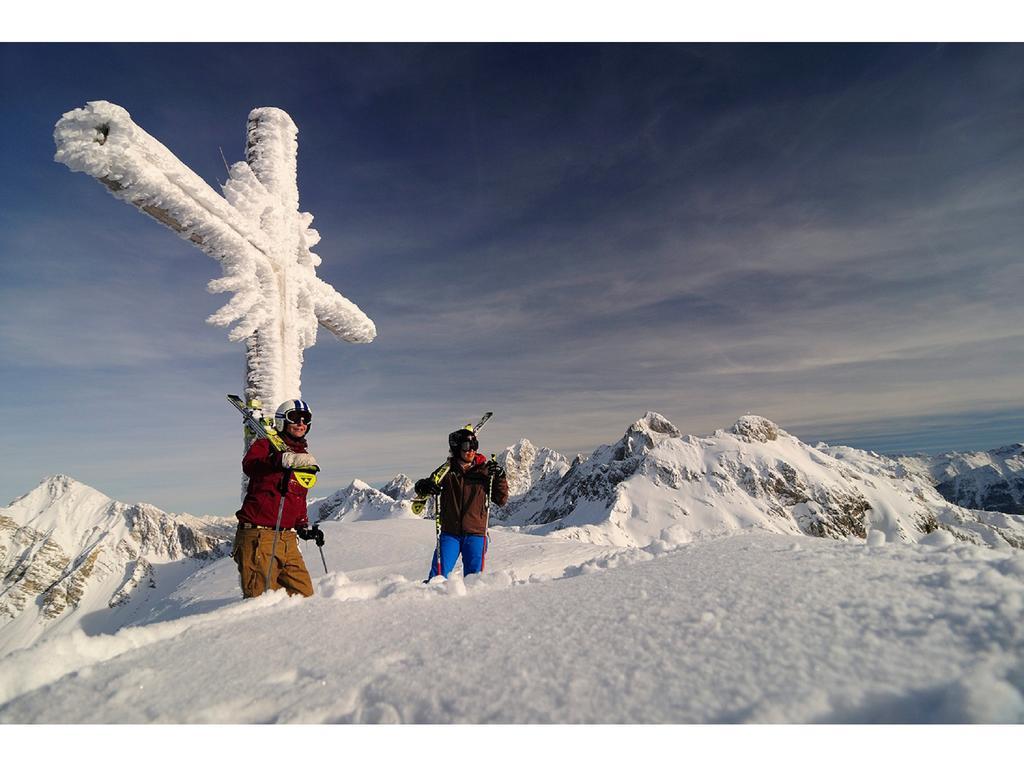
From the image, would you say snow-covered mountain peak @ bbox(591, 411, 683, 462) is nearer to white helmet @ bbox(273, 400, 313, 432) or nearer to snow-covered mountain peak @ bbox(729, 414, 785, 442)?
snow-covered mountain peak @ bbox(729, 414, 785, 442)

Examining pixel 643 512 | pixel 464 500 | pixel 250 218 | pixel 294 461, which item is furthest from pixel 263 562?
pixel 643 512

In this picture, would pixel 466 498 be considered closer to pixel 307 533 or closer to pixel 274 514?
pixel 307 533

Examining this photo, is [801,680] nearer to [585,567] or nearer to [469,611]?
[469,611]

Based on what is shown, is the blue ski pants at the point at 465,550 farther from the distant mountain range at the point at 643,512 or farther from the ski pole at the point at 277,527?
the distant mountain range at the point at 643,512

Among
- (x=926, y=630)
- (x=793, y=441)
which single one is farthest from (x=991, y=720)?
(x=793, y=441)

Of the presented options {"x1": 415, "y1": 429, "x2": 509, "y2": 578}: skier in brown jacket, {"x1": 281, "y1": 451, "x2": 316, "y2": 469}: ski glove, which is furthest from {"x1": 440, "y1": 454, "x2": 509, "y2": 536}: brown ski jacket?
{"x1": 281, "y1": 451, "x2": 316, "y2": 469}: ski glove

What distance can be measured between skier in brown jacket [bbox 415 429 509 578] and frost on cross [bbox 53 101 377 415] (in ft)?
8.83

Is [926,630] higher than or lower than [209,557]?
higher

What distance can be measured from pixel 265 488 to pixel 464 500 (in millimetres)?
2808

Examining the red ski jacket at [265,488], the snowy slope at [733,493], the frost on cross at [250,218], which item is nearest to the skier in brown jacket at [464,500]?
the red ski jacket at [265,488]

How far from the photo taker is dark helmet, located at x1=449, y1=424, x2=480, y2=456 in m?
7.53

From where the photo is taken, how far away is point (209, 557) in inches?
7830

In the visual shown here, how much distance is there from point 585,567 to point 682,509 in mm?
150050

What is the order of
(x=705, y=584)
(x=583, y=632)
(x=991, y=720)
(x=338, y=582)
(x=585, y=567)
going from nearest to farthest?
(x=991, y=720) < (x=583, y=632) < (x=705, y=584) < (x=338, y=582) < (x=585, y=567)
